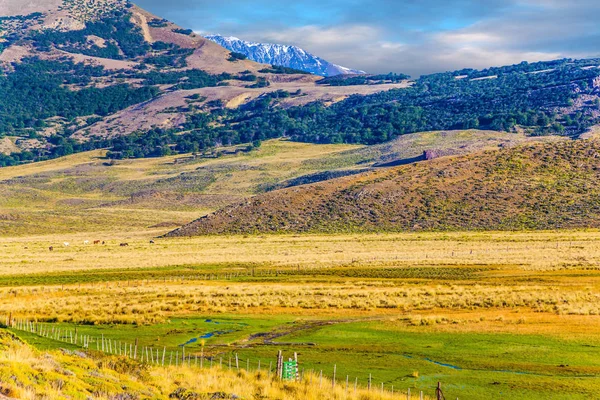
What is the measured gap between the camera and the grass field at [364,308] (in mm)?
28031

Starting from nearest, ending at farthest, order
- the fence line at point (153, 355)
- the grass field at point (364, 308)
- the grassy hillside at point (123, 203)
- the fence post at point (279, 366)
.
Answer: the fence line at point (153, 355) < the fence post at point (279, 366) < the grass field at point (364, 308) < the grassy hillside at point (123, 203)

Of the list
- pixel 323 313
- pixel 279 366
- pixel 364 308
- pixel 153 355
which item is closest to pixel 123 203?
pixel 364 308

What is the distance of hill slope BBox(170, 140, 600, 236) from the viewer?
364ft

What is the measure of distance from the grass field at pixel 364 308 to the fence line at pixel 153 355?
709mm

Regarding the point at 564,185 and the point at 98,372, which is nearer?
the point at 98,372

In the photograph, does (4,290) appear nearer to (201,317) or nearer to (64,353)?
(201,317)

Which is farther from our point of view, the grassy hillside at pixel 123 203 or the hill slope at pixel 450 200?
the grassy hillside at pixel 123 203

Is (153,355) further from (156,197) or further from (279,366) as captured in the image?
(156,197)

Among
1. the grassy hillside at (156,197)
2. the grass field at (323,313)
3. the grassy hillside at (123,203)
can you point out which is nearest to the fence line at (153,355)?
the grass field at (323,313)

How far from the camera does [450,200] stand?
118438mm

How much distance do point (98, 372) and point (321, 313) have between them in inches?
850

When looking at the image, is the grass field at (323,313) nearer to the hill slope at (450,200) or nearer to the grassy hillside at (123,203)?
the hill slope at (450,200)

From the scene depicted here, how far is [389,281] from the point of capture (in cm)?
5700

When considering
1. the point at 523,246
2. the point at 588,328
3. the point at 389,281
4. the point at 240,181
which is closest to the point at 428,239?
the point at 523,246
